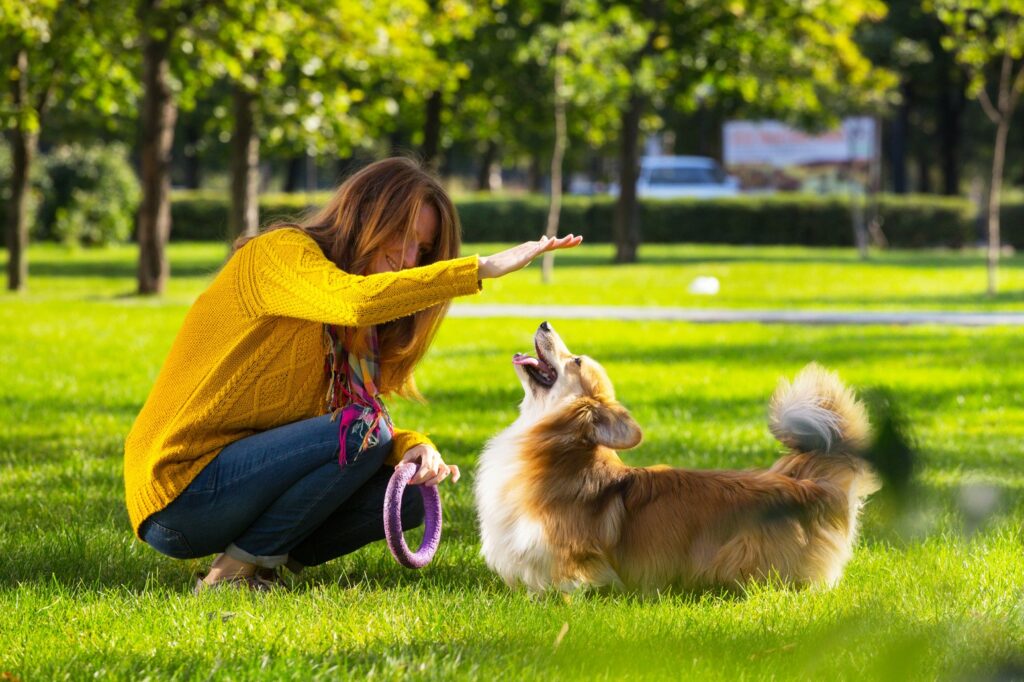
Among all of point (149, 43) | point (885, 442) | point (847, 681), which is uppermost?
point (149, 43)

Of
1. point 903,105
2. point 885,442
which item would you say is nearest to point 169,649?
point 885,442

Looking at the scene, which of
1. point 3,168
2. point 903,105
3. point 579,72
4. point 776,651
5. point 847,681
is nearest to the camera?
point 847,681

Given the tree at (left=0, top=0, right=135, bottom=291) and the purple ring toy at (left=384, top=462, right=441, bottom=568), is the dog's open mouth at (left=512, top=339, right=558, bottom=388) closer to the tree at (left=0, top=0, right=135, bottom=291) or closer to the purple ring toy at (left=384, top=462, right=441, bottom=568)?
the purple ring toy at (left=384, top=462, right=441, bottom=568)

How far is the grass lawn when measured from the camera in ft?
4.12

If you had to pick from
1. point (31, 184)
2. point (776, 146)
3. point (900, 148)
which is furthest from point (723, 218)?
point (31, 184)

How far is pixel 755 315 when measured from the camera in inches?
591

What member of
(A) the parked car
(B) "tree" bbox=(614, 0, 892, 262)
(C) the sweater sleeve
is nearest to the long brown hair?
(C) the sweater sleeve

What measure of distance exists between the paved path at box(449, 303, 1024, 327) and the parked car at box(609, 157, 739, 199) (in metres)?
24.1

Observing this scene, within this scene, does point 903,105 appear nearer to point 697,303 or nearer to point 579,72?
point 579,72

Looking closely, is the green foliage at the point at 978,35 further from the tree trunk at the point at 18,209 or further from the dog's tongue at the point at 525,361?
the dog's tongue at the point at 525,361

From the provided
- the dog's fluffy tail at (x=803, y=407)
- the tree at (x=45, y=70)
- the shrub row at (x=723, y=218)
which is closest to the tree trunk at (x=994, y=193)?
the tree at (x=45, y=70)

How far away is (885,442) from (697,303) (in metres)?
16.3

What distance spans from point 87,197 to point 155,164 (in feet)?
49.0

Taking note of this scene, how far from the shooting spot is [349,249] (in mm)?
3982
